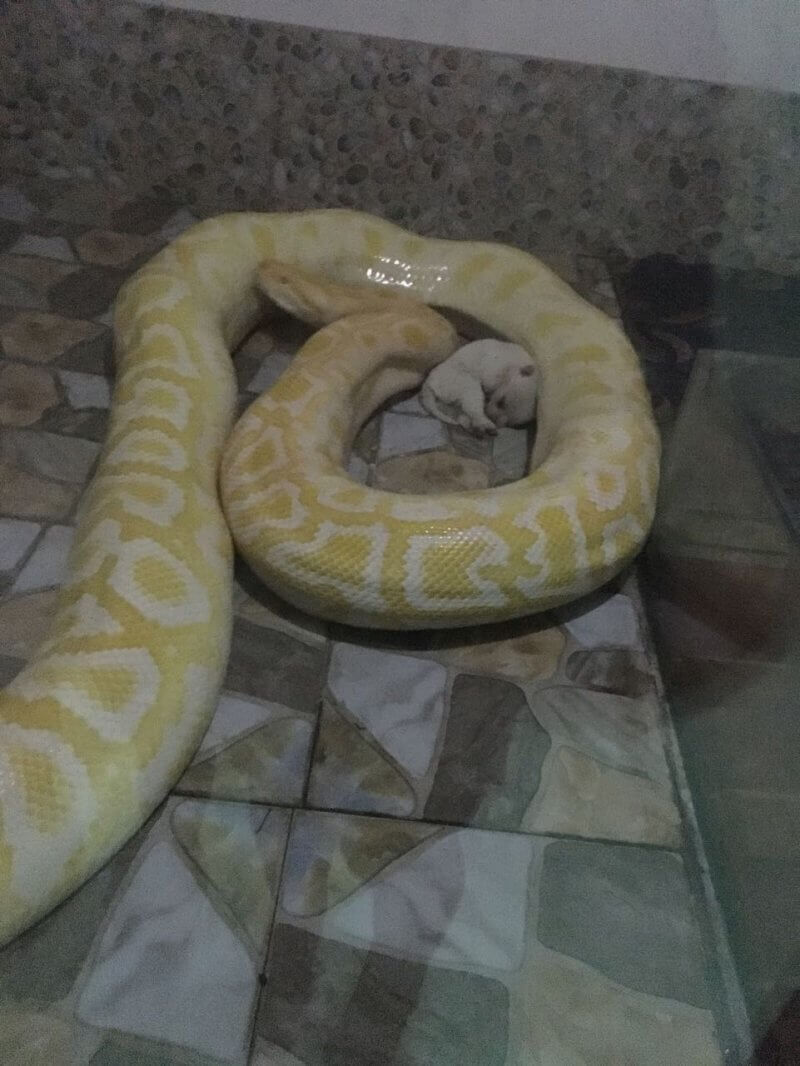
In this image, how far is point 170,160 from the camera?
334cm

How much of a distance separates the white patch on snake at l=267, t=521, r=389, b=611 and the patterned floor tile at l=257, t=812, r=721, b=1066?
0.46m

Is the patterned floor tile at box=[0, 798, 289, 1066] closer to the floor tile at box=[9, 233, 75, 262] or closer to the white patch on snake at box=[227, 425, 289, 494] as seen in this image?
the white patch on snake at box=[227, 425, 289, 494]

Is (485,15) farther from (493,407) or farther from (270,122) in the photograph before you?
(493,407)

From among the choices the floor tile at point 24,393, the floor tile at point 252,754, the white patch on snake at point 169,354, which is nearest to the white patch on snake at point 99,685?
the floor tile at point 252,754

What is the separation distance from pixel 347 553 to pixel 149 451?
1.91 ft

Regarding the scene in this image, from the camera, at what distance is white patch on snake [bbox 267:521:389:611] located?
1866 millimetres

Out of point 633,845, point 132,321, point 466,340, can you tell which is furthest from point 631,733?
point 132,321

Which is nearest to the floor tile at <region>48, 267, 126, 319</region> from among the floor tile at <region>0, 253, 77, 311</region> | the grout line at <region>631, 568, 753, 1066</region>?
the floor tile at <region>0, 253, 77, 311</region>

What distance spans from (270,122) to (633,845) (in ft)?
9.16

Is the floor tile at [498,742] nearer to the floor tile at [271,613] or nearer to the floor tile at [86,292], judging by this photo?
the floor tile at [271,613]

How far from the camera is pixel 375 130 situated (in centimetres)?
318

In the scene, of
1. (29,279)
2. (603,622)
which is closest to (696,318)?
(603,622)

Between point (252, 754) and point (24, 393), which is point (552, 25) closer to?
point (24, 393)

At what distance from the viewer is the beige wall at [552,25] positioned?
277 cm
